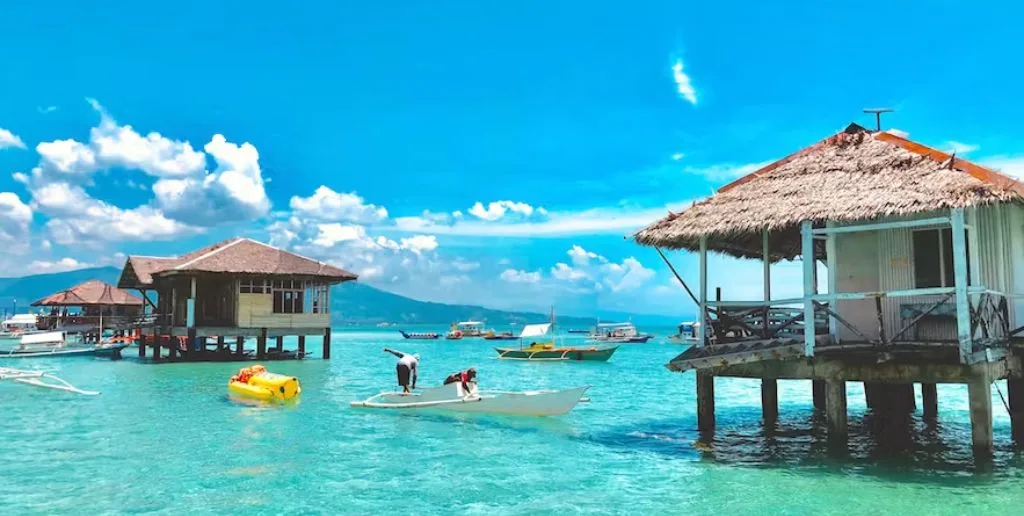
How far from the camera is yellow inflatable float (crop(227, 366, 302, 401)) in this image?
72.1ft

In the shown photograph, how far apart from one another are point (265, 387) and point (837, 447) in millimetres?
15201

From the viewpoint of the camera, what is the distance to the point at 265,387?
22.1 meters

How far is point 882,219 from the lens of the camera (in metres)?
12.6

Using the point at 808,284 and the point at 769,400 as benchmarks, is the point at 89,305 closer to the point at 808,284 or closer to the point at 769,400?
the point at 769,400

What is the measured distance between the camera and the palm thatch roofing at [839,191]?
1131cm

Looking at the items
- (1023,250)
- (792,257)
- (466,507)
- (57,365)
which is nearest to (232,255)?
(57,365)

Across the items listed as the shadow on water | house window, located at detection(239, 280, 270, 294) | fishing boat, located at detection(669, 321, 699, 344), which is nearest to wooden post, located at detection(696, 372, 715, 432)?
the shadow on water

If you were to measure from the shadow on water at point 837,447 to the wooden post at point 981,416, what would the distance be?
0.64ft

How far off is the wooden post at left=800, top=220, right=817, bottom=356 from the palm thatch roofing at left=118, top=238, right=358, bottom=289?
27461 mm

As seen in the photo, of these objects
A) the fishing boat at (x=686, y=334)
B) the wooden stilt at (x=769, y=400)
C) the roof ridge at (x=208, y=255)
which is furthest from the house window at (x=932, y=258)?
the fishing boat at (x=686, y=334)

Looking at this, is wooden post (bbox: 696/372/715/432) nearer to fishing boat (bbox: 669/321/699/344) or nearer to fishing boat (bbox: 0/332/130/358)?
fishing boat (bbox: 0/332/130/358)

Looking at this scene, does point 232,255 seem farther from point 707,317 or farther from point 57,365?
point 707,317

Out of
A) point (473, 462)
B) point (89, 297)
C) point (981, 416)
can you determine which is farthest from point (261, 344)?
point (981, 416)

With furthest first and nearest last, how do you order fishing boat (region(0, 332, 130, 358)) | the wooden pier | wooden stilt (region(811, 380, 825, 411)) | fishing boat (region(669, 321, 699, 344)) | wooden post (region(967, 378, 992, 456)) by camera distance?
1. fishing boat (region(669, 321, 699, 344))
2. fishing boat (region(0, 332, 130, 358))
3. the wooden pier
4. wooden stilt (region(811, 380, 825, 411))
5. wooden post (region(967, 378, 992, 456))
